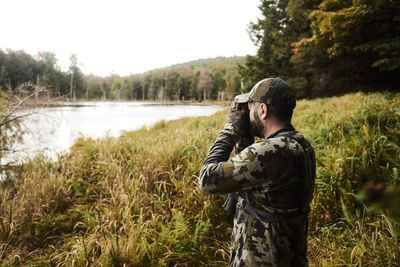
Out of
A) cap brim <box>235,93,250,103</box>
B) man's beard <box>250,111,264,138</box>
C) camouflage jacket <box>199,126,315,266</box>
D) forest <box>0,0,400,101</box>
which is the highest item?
forest <box>0,0,400,101</box>

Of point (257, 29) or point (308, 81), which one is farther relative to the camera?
point (257, 29)

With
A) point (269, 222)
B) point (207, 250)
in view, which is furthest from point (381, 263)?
point (207, 250)

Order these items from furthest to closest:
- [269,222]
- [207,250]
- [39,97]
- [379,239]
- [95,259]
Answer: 1. [39,97]
2. [207,250]
3. [95,259]
4. [379,239]
5. [269,222]

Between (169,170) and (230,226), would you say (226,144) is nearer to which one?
(230,226)

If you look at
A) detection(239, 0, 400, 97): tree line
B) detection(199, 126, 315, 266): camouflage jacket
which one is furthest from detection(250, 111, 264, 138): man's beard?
detection(239, 0, 400, 97): tree line

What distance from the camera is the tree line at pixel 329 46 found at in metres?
7.77

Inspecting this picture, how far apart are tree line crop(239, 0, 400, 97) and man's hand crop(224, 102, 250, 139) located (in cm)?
736

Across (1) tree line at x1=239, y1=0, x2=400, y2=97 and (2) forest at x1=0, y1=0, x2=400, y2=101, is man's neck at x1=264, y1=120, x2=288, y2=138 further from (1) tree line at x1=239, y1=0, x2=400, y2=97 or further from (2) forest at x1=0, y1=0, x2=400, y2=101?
(1) tree line at x1=239, y1=0, x2=400, y2=97

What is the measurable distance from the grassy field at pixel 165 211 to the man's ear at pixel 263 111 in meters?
1.90

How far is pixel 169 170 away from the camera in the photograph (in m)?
4.07

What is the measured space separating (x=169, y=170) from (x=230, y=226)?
1.55 meters

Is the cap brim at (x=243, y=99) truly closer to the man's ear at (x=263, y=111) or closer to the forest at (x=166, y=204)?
the man's ear at (x=263, y=111)

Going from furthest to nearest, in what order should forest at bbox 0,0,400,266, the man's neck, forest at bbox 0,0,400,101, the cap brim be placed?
1. forest at bbox 0,0,400,101
2. forest at bbox 0,0,400,266
3. the cap brim
4. the man's neck

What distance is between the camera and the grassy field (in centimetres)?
254
